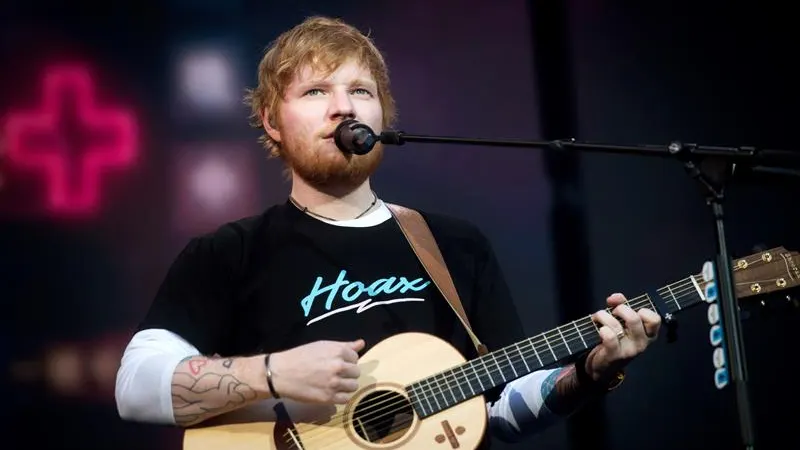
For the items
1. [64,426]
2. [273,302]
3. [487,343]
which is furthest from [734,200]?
[64,426]

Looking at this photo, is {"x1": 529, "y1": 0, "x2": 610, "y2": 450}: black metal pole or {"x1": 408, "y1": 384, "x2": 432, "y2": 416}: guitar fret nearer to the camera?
{"x1": 408, "y1": 384, "x2": 432, "y2": 416}: guitar fret

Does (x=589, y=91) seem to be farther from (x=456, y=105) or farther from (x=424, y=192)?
(x=424, y=192)

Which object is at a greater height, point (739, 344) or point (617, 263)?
point (617, 263)

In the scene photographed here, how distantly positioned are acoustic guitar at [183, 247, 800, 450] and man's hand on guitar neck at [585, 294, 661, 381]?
0.05 m

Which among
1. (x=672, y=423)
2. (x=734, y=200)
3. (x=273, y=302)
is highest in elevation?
(x=734, y=200)

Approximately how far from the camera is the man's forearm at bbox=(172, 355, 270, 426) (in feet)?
7.57

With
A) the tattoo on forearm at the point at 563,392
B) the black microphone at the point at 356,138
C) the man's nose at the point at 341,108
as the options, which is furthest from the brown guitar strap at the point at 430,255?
the black microphone at the point at 356,138

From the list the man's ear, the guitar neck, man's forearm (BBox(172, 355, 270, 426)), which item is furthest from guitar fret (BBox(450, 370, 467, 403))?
the man's ear

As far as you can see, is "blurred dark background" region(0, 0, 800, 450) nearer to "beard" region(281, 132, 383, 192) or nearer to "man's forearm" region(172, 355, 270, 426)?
"beard" region(281, 132, 383, 192)

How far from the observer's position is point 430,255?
2.72m

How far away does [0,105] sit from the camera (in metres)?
3.20

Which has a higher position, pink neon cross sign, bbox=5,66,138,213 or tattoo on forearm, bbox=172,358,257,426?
pink neon cross sign, bbox=5,66,138,213

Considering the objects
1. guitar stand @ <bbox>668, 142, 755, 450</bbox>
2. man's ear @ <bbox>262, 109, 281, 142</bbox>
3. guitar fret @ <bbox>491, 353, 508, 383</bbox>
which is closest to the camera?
guitar stand @ <bbox>668, 142, 755, 450</bbox>

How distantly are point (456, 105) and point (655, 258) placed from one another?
960 mm
